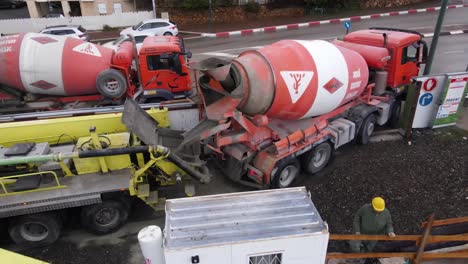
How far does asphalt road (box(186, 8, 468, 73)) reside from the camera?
16203mm

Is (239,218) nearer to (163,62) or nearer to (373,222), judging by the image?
(373,222)

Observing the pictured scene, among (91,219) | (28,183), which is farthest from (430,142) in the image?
(28,183)

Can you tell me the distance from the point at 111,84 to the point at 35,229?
16.9 feet

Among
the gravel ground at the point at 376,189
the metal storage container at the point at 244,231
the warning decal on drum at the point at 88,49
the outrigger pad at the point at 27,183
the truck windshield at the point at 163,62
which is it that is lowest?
the gravel ground at the point at 376,189

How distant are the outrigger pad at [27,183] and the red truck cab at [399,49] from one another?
28.7ft

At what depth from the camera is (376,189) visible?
7824mm

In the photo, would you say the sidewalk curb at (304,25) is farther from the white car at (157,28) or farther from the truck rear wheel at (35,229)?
the truck rear wheel at (35,229)

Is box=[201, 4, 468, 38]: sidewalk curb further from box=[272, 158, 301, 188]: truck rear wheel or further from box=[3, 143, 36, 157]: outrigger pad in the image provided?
box=[3, 143, 36, 157]: outrigger pad

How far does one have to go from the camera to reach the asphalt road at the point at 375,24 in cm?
1620

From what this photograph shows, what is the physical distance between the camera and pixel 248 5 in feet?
88.8

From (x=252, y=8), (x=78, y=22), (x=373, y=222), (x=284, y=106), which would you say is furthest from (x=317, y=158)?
(x=78, y=22)

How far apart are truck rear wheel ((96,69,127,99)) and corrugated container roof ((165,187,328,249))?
6.80 metres

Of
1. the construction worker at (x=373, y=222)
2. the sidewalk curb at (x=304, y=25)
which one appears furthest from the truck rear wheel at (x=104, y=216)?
the sidewalk curb at (x=304, y=25)

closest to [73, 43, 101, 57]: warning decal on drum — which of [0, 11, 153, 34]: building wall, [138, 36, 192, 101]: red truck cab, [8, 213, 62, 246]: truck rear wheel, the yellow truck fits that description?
[138, 36, 192, 101]: red truck cab
